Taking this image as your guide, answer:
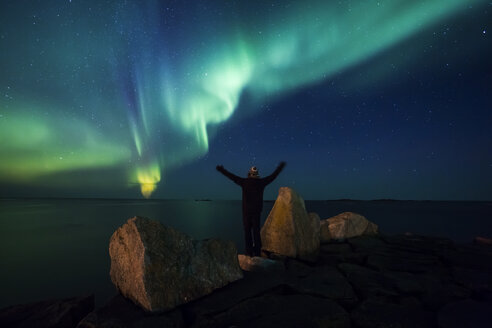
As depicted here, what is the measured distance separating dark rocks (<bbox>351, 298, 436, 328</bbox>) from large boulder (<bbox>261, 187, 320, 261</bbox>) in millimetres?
3666

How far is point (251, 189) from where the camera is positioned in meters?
8.28

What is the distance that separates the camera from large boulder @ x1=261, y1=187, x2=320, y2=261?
8.52 meters

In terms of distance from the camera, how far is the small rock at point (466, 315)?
4.00 m

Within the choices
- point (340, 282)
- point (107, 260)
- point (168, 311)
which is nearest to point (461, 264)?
point (340, 282)

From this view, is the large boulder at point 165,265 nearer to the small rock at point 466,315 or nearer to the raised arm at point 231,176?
the raised arm at point 231,176

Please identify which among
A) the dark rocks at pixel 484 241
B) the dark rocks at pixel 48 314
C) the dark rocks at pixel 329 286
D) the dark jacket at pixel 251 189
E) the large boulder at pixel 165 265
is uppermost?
the dark jacket at pixel 251 189

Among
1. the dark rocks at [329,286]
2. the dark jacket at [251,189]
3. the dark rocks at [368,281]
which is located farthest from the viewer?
the dark jacket at [251,189]

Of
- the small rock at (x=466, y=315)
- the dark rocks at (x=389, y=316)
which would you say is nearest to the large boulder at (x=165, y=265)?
the dark rocks at (x=389, y=316)

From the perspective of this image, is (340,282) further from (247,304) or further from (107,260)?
(107,260)

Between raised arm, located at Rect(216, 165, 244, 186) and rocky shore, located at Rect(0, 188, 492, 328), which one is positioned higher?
raised arm, located at Rect(216, 165, 244, 186)

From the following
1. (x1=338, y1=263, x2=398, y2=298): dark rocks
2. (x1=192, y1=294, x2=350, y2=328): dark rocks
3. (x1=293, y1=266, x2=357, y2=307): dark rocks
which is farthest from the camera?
(x1=338, y1=263, x2=398, y2=298): dark rocks

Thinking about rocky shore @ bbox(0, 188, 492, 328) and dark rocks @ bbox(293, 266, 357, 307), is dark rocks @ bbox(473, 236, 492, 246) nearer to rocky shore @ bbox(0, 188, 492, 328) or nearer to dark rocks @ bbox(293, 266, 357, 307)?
rocky shore @ bbox(0, 188, 492, 328)

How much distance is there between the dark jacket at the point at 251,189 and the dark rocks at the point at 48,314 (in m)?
4.85

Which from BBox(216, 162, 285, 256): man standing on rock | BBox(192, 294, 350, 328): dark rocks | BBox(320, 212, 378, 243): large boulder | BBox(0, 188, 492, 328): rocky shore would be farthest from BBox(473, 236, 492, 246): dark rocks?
BBox(192, 294, 350, 328): dark rocks
